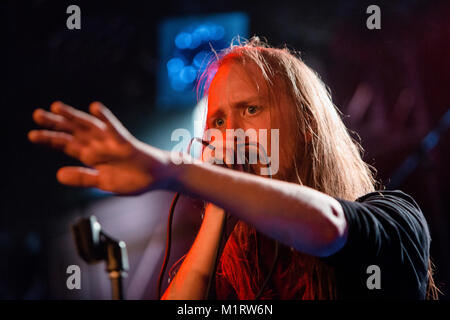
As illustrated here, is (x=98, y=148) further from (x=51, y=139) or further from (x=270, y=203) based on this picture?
(x=270, y=203)

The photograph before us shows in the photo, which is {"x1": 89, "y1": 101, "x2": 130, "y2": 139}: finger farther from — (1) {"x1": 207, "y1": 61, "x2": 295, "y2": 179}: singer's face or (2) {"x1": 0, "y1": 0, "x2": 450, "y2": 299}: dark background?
(2) {"x1": 0, "y1": 0, "x2": 450, "y2": 299}: dark background

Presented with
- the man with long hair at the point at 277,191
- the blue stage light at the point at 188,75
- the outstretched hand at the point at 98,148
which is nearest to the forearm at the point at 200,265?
the man with long hair at the point at 277,191

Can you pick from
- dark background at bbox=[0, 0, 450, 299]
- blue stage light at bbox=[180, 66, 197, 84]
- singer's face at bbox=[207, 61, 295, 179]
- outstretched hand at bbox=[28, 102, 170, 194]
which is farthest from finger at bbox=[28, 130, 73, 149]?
blue stage light at bbox=[180, 66, 197, 84]

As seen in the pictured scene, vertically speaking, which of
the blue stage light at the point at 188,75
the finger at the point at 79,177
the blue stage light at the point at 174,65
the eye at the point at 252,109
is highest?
the blue stage light at the point at 174,65

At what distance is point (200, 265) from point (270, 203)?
568mm

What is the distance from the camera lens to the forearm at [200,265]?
1155mm

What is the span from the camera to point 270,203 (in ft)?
2.26

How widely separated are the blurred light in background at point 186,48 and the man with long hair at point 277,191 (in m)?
1.43

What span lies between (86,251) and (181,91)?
2.55m

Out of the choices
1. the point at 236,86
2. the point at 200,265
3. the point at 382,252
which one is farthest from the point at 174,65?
the point at 382,252

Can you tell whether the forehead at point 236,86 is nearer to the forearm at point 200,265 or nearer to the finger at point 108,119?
the forearm at point 200,265
